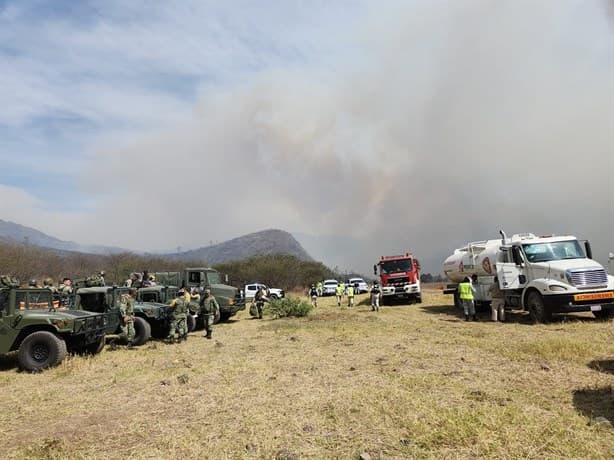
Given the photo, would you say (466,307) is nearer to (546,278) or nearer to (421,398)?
(546,278)

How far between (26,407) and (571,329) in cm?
1295

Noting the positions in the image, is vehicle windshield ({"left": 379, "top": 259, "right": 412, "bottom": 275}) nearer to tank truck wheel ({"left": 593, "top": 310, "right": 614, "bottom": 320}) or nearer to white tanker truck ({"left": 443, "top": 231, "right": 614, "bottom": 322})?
white tanker truck ({"left": 443, "top": 231, "right": 614, "bottom": 322})

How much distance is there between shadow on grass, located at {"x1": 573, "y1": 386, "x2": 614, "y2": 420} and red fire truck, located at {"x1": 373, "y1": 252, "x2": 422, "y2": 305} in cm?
1721

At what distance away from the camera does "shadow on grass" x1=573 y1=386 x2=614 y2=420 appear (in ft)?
17.1

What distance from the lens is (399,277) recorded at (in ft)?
77.2

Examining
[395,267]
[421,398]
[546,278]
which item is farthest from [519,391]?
[395,267]

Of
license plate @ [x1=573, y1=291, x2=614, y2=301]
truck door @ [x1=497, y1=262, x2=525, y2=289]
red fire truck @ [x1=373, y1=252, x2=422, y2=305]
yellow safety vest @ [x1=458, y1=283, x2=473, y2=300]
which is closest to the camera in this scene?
license plate @ [x1=573, y1=291, x2=614, y2=301]

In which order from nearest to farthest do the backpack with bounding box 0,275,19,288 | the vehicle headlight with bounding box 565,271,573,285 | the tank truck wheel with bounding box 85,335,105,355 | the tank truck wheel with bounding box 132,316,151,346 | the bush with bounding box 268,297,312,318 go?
the backpack with bounding box 0,275,19,288 → the tank truck wheel with bounding box 85,335,105,355 → the tank truck wheel with bounding box 132,316,151,346 → the vehicle headlight with bounding box 565,271,573,285 → the bush with bounding box 268,297,312,318

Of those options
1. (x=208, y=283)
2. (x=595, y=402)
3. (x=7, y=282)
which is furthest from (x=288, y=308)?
(x=595, y=402)

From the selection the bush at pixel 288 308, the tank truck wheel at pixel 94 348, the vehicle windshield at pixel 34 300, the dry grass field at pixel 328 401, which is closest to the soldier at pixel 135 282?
the tank truck wheel at pixel 94 348

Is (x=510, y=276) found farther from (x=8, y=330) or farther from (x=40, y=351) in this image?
(x=8, y=330)

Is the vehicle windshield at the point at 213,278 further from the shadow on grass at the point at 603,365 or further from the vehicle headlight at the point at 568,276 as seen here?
the shadow on grass at the point at 603,365

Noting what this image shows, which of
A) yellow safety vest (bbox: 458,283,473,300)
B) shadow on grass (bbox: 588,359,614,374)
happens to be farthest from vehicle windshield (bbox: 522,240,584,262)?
shadow on grass (bbox: 588,359,614,374)

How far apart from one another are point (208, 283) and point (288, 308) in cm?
396
